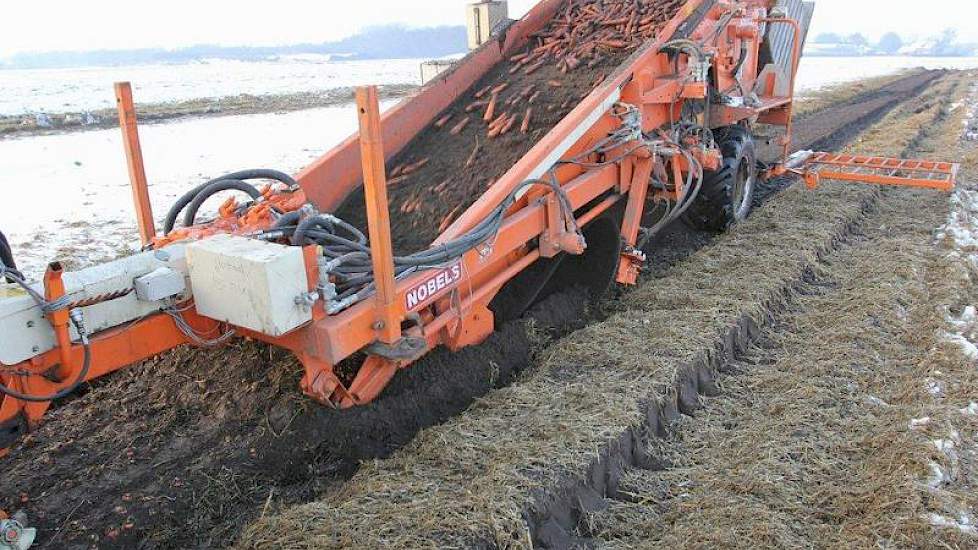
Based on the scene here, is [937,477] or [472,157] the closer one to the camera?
[937,477]

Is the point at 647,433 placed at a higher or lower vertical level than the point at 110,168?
lower

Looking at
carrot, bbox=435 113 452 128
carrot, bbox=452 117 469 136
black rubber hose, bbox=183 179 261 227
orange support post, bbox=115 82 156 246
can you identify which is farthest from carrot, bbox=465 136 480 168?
Result: orange support post, bbox=115 82 156 246

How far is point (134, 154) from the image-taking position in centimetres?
397

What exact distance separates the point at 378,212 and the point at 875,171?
277 inches

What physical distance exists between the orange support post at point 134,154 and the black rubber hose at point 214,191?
225 millimetres

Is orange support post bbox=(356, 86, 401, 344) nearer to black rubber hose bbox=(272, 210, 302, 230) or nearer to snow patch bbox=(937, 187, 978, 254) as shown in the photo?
black rubber hose bbox=(272, 210, 302, 230)

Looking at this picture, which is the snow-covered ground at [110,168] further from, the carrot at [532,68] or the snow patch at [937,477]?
the snow patch at [937,477]

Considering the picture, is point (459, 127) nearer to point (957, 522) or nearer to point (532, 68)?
point (532, 68)

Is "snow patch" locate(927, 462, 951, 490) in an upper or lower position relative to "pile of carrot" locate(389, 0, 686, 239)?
lower

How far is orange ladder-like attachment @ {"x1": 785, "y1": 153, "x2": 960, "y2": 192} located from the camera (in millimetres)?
7840

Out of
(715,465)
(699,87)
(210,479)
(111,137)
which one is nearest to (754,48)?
(699,87)

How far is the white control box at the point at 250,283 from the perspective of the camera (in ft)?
10.4

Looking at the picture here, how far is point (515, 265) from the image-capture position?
4551 mm

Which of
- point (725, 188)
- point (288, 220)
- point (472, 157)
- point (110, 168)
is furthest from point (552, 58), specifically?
point (110, 168)
